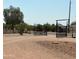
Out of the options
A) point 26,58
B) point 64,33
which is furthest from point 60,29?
point 26,58

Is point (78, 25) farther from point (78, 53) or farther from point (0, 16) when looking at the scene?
point (0, 16)

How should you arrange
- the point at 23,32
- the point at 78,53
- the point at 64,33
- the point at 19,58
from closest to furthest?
1. the point at 78,53
2. the point at 19,58
3. the point at 64,33
4. the point at 23,32

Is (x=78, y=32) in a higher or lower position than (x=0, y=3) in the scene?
lower

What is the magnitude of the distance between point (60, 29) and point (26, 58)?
751 cm

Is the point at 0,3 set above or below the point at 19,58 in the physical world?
above

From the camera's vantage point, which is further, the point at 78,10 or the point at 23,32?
the point at 23,32

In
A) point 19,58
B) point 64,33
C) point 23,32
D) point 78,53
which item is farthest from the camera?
point 23,32

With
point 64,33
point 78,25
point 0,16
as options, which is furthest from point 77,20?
point 64,33

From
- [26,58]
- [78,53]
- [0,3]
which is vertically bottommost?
[26,58]

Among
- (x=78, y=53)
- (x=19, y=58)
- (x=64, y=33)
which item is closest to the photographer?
(x=78, y=53)

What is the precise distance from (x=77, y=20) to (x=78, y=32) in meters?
0.05

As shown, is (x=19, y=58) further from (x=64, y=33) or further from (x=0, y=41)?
(x=64, y=33)

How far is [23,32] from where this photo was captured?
46.3ft

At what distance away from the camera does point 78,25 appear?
35.4 inches
